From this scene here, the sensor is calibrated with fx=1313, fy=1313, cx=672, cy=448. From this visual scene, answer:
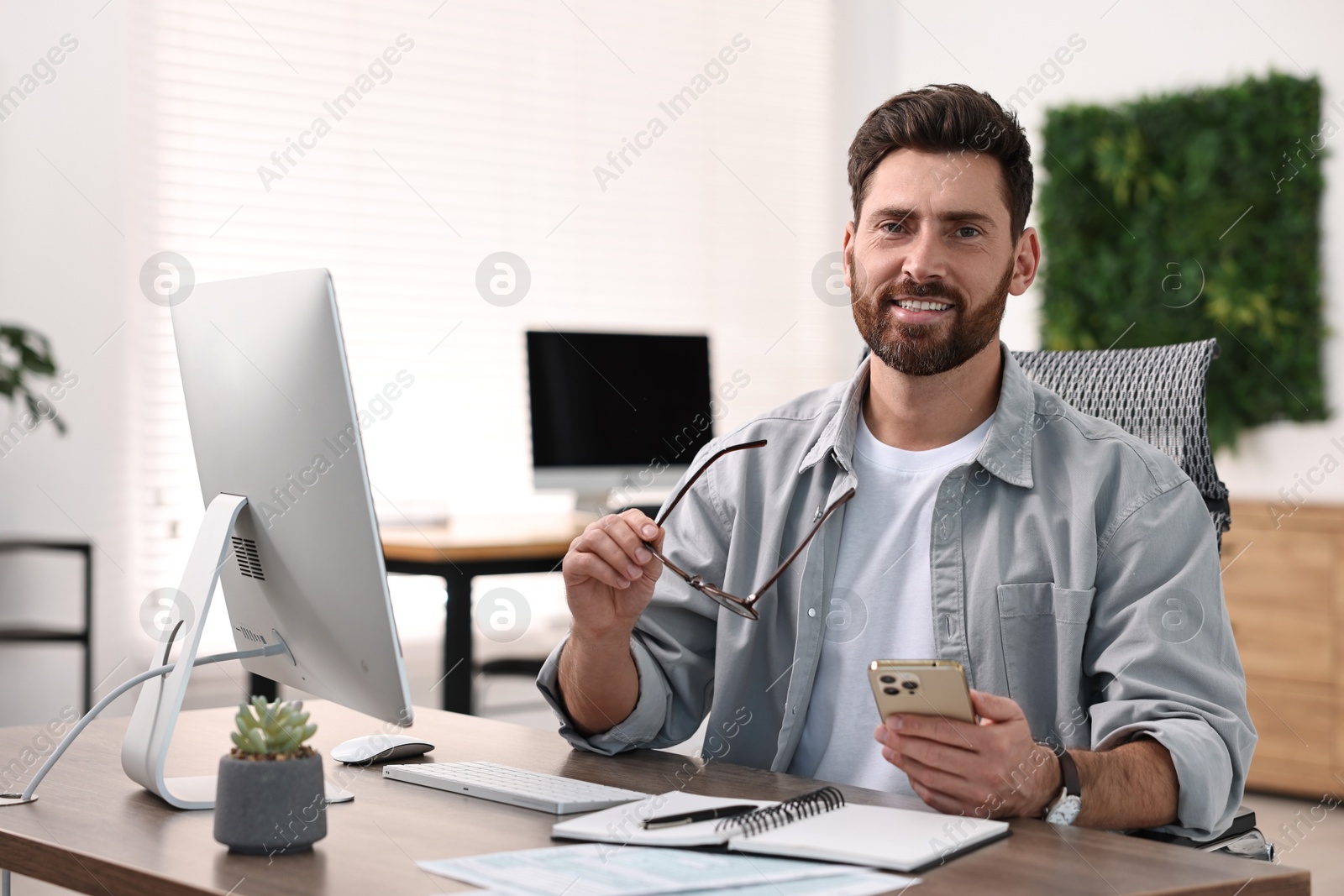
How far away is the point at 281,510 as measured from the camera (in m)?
1.29

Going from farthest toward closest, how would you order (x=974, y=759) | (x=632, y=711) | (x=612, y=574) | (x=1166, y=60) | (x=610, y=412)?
(x=1166, y=60) → (x=610, y=412) → (x=632, y=711) → (x=612, y=574) → (x=974, y=759)

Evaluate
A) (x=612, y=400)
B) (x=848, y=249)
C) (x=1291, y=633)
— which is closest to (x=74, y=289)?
(x=612, y=400)

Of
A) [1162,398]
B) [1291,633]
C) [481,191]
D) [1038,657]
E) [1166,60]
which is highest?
[1166,60]

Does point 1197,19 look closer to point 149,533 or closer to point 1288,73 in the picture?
point 1288,73

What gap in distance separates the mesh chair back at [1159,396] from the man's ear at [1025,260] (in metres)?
0.15

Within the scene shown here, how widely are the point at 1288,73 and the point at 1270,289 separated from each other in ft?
2.29

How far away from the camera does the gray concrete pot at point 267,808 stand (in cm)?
106

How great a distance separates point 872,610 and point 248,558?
73cm

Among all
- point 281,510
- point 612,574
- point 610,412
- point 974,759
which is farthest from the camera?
point 610,412

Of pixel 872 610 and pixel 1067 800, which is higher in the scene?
pixel 872 610

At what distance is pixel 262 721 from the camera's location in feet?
3.57

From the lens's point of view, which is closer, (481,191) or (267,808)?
(267,808)

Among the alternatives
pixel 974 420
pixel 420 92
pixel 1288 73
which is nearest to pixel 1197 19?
pixel 1288 73

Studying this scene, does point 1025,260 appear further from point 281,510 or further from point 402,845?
point 402,845
